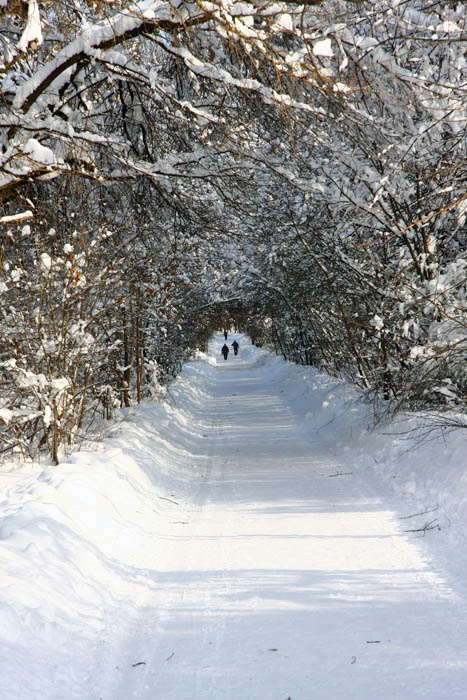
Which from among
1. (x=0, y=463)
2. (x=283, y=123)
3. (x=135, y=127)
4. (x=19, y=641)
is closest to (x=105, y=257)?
(x=135, y=127)

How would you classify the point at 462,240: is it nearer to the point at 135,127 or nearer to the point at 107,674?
the point at 135,127

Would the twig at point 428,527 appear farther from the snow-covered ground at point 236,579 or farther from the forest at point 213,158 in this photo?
the forest at point 213,158

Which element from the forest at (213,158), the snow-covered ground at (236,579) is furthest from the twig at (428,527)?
the forest at (213,158)

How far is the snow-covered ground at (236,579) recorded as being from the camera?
3.15 metres

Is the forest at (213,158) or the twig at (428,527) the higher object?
the forest at (213,158)

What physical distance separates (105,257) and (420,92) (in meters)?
5.36

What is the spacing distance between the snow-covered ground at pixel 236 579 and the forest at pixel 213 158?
4.55ft

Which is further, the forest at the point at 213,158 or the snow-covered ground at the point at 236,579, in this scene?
the forest at the point at 213,158

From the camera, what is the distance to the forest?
176 inches

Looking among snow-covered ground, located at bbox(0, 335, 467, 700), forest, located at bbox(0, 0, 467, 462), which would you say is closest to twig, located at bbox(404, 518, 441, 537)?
snow-covered ground, located at bbox(0, 335, 467, 700)

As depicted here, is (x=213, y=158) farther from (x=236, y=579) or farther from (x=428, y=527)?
(x=428, y=527)

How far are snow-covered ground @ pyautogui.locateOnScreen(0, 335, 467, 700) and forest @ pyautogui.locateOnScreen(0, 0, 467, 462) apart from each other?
4.55 ft

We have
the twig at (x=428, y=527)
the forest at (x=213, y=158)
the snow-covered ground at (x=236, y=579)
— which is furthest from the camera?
the twig at (x=428, y=527)

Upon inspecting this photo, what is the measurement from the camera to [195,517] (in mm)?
6449
